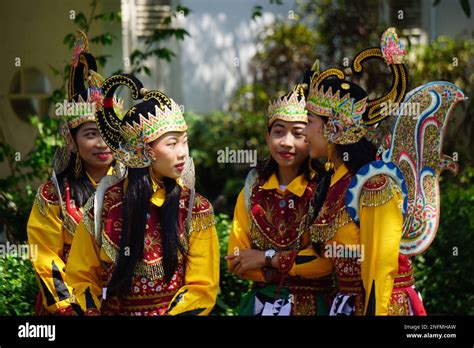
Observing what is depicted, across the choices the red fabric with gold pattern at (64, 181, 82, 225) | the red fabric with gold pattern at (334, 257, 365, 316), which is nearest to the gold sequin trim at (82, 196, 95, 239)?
the red fabric with gold pattern at (64, 181, 82, 225)

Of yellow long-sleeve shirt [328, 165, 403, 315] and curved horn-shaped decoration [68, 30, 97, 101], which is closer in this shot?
yellow long-sleeve shirt [328, 165, 403, 315]

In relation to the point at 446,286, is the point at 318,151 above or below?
above

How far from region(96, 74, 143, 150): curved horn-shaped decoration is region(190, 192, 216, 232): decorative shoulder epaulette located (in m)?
0.46

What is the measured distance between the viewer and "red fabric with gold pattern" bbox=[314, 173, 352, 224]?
184 inches

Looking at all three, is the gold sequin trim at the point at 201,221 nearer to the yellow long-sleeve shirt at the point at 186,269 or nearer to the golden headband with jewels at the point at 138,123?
the yellow long-sleeve shirt at the point at 186,269

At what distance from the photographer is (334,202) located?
4.70 m

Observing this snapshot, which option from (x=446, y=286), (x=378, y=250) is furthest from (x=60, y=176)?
(x=446, y=286)

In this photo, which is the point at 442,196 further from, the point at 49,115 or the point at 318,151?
the point at 49,115

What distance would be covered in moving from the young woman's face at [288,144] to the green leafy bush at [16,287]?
1.79 metres

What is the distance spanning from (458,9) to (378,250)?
5771 mm

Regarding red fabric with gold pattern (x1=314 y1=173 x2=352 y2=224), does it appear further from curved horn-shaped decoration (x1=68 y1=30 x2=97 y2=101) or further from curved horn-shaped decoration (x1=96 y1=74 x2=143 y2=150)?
curved horn-shaped decoration (x1=68 y1=30 x2=97 y2=101)

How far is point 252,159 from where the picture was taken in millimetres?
5500

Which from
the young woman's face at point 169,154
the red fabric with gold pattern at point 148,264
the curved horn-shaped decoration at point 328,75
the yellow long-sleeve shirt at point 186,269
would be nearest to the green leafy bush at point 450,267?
the curved horn-shaped decoration at point 328,75

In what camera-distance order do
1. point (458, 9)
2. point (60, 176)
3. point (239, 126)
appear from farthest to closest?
point (239, 126)
point (458, 9)
point (60, 176)
